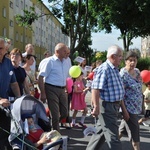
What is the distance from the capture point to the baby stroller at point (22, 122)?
14.0 ft

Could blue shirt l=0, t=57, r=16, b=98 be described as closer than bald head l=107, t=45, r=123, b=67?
Yes

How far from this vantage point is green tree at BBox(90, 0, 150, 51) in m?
23.9

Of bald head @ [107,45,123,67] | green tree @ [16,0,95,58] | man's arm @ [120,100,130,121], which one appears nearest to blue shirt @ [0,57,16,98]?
bald head @ [107,45,123,67]

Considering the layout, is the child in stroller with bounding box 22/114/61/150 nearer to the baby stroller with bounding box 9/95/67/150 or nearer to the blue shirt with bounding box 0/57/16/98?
the baby stroller with bounding box 9/95/67/150

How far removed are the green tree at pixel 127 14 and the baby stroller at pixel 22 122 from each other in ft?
63.6

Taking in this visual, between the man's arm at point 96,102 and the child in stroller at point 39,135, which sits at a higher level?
the man's arm at point 96,102

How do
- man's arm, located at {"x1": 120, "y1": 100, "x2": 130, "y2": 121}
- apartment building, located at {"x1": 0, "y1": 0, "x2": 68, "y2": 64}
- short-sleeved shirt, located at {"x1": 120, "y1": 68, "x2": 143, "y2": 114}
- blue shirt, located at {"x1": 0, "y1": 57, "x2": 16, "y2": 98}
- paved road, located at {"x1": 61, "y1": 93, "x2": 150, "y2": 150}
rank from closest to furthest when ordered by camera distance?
1. blue shirt, located at {"x1": 0, "y1": 57, "x2": 16, "y2": 98}
2. man's arm, located at {"x1": 120, "y1": 100, "x2": 130, "y2": 121}
3. short-sleeved shirt, located at {"x1": 120, "y1": 68, "x2": 143, "y2": 114}
4. paved road, located at {"x1": 61, "y1": 93, "x2": 150, "y2": 150}
5. apartment building, located at {"x1": 0, "y1": 0, "x2": 68, "y2": 64}

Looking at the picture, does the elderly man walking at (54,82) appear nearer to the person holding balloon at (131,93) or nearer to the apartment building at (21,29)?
the person holding balloon at (131,93)

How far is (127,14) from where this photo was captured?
A: 25422mm

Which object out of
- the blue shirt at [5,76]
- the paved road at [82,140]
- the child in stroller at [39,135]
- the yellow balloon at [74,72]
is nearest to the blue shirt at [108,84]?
the child in stroller at [39,135]

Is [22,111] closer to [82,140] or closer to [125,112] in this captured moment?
→ [125,112]

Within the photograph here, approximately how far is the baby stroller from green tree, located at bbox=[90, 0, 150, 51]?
1937 cm

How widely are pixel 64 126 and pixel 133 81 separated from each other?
3.66 m

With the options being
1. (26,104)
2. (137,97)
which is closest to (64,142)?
(26,104)
